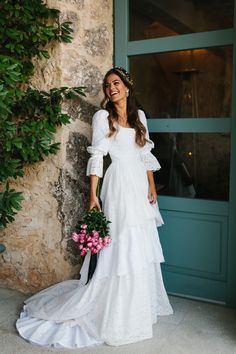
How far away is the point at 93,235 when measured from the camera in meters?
2.26

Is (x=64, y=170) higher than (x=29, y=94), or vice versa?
(x=29, y=94)

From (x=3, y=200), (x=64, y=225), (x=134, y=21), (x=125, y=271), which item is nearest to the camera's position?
(x=125, y=271)

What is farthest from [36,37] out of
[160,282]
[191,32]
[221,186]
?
[160,282]

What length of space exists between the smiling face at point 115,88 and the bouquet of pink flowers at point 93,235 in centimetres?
70

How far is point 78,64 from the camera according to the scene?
2.68 m

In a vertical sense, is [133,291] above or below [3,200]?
below

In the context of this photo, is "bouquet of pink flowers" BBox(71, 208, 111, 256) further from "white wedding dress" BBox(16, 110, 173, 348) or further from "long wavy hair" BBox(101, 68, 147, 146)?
"long wavy hair" BBox(101, 68, 147, 146)

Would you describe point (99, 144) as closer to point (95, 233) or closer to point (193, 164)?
point (95, 233)

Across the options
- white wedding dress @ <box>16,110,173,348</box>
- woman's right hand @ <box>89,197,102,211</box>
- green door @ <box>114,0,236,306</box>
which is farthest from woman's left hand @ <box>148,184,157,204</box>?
woman's right hand @ <box>89,197,102,211</box>

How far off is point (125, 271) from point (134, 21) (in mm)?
1711

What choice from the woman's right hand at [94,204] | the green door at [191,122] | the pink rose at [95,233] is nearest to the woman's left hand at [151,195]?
the green door at [191,122]

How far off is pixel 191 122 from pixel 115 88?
23.2 inches

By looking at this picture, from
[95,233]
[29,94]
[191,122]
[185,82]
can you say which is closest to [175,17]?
[185,82]

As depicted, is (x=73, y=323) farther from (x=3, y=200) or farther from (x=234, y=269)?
(x=234, y=269)
